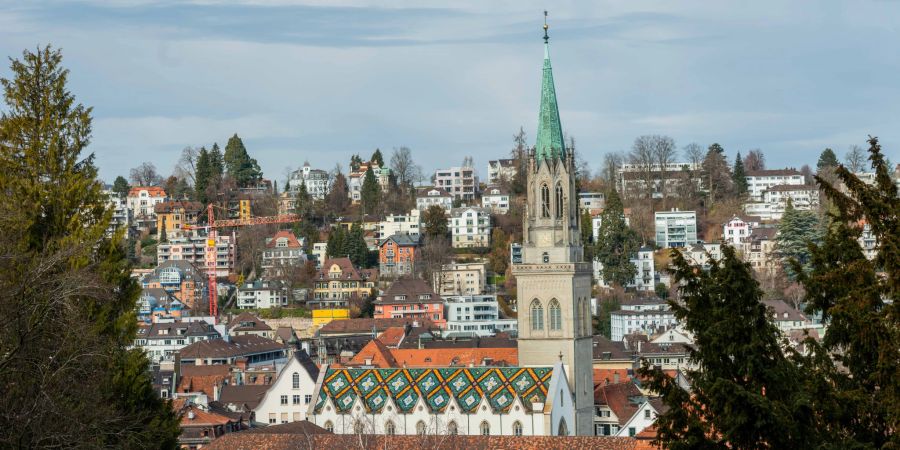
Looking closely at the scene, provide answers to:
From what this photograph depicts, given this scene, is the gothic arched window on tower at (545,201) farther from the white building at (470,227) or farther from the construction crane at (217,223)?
the construction crane at (217,223)

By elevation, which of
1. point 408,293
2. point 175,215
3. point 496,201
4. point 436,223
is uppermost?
point 496,201

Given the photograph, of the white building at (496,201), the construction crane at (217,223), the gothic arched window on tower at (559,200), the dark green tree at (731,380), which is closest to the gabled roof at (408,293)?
the construction crane at (217,223)

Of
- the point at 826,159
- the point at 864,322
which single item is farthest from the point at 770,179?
the point at 864,322

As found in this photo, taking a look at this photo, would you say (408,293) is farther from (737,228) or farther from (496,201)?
(737,228)

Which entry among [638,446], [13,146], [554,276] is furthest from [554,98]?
[13,146]

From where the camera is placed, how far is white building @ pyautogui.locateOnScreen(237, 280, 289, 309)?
136 m

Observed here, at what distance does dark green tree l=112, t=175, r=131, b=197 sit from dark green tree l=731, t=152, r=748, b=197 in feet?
233

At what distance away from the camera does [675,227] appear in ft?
487

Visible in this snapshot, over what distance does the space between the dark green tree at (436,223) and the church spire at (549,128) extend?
80.2 meters

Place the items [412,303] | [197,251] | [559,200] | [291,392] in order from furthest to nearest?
1. [197,251]
2. [412,303]
3. [559,200]
4. [291,392]

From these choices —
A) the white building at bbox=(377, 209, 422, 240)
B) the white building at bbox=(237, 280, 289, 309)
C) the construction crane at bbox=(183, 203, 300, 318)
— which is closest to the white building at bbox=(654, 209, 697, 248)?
the white building at bbox=(377, 209, 422, 240)

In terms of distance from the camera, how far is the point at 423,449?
1683 inches

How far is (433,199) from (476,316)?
148 ft

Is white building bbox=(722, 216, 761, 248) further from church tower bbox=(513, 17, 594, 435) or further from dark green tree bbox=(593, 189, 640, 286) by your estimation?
church tower bbox=(513, 17, 594, 435)
